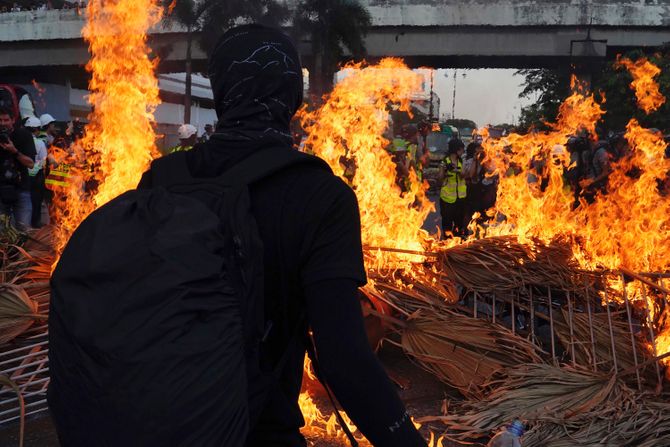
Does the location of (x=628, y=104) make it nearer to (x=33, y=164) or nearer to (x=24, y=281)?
(x=33, y=164)

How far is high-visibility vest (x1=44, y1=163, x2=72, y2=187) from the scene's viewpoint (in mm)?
9719

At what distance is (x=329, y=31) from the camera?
4391 centimetres

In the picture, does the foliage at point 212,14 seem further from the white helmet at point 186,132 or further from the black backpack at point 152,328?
the black backpack at point 152,328

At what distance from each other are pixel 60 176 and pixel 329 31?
36772 millimetres

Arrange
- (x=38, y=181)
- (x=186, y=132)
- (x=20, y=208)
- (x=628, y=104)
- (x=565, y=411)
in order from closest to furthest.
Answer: (x=565, y=411)
(x=20, y=208)
(x=186, y=132)
(x=38, y=181)
(x=628, y=104)

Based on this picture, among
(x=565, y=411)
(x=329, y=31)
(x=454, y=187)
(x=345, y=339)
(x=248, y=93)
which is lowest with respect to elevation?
(x=565, y=411)

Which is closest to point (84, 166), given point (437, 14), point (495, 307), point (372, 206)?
point (372, 206)

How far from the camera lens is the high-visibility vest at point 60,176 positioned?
9719 millimetres

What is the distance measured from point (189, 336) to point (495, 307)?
377 cm

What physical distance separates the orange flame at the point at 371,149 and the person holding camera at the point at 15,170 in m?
3.84

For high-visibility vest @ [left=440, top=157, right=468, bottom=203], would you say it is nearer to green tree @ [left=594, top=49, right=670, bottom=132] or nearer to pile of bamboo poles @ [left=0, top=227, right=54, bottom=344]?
pile of bamboo poles @ [left=0, top=227, right=54, bottom=344]

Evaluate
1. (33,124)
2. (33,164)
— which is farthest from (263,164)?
(33,124)

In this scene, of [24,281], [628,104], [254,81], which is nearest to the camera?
[254,81]

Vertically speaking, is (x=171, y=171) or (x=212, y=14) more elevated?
(x=212, y=14)
